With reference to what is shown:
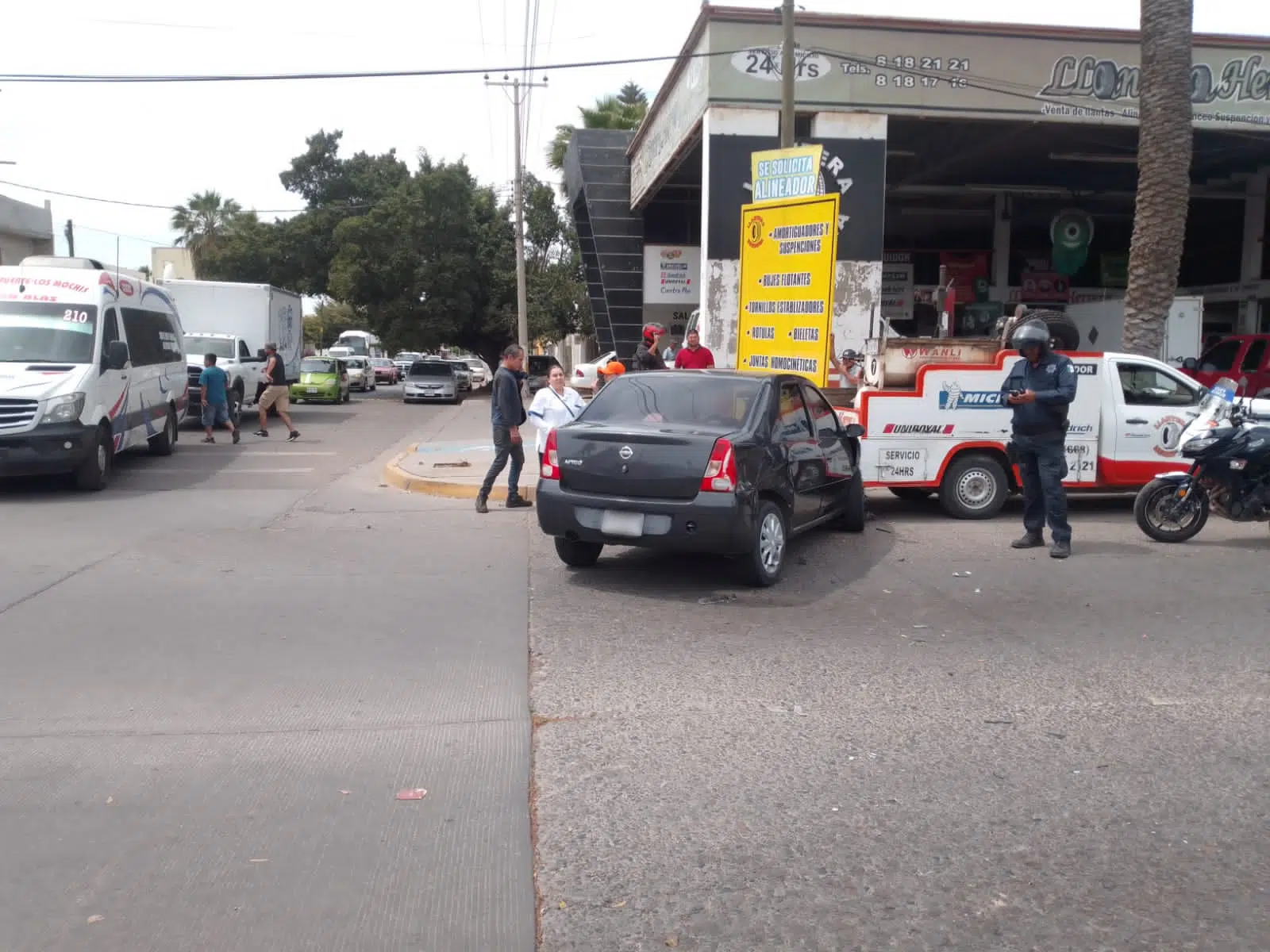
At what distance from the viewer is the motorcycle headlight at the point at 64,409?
12336 mm

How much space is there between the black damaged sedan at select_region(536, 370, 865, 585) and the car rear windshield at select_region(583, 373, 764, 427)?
1 centimetres

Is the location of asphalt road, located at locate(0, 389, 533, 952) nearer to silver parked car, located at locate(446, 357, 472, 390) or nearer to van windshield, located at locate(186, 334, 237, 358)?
van windshield, located at locate(186, 334, 237, 358)

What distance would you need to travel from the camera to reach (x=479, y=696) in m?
5.70

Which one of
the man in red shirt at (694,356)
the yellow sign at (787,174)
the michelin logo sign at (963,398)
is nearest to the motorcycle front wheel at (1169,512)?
the michelin logo sign at (963,398)

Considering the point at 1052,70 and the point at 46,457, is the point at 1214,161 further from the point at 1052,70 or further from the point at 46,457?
the point at 46,457

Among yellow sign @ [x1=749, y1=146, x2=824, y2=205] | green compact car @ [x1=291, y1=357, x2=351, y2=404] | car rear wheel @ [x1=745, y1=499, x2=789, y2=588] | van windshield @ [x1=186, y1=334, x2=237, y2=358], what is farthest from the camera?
green compact car @ [x1=291, y1=357, x2=351, y2=404]

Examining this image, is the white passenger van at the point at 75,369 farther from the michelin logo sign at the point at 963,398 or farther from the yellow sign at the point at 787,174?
the michelin logo sign at the point at 963,398

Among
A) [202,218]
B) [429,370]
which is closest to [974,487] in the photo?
[429,370]

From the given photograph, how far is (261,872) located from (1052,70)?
19375mm

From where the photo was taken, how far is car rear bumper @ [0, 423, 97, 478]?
12.2 m

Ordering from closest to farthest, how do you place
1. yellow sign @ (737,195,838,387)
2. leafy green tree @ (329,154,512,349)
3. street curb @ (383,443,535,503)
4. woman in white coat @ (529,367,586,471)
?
woman in white coat @ (529,367,586,471) → yellow sign @ (737,195,838,387) → street curb @ (383,443,535,503) → leafy green tree @ (329,154,512,349)

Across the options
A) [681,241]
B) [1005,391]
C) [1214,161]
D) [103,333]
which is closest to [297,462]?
[103,333]

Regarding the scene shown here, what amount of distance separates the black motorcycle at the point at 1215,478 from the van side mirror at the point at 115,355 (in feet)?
38.0

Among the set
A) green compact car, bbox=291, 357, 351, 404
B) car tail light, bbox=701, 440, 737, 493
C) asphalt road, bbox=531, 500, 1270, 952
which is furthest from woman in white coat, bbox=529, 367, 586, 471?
green compact car, bbox=291, 357, 351, 404
